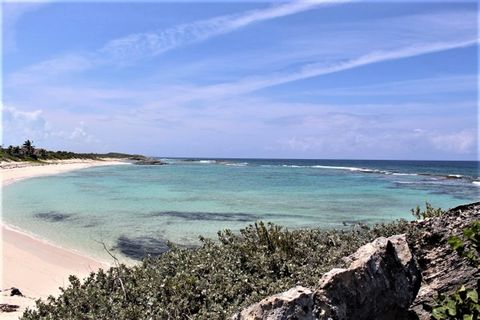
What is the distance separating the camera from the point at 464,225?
17.6 feet

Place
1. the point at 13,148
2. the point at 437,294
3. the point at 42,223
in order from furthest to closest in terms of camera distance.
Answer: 1. the point at 13,148
2. the point at 42,223
3. the point at 437,294

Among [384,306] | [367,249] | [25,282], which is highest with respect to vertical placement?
[367,249]

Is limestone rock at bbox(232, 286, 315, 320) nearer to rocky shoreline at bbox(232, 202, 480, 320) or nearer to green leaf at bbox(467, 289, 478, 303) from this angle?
rocky shoreline at bbox(232, 202, 480, 320)

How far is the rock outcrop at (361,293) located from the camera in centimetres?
397

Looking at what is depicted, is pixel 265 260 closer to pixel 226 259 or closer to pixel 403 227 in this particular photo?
pixel 226 259

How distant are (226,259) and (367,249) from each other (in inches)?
85.2

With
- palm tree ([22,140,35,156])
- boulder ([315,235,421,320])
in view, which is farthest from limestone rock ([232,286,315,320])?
palm tree ([22,140,35,156])

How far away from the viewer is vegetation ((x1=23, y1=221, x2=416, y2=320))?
5152 mm

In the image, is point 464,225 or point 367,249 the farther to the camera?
point 464,225

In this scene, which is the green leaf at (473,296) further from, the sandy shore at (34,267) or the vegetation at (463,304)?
the sandy shore at (34,267)

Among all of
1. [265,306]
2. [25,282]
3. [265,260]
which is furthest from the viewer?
[25,282]

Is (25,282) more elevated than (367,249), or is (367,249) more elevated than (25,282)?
(367,249)

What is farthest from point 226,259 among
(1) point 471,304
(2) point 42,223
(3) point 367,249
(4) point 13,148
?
(4) point 13,148

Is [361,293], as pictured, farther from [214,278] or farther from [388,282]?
[214,278]
